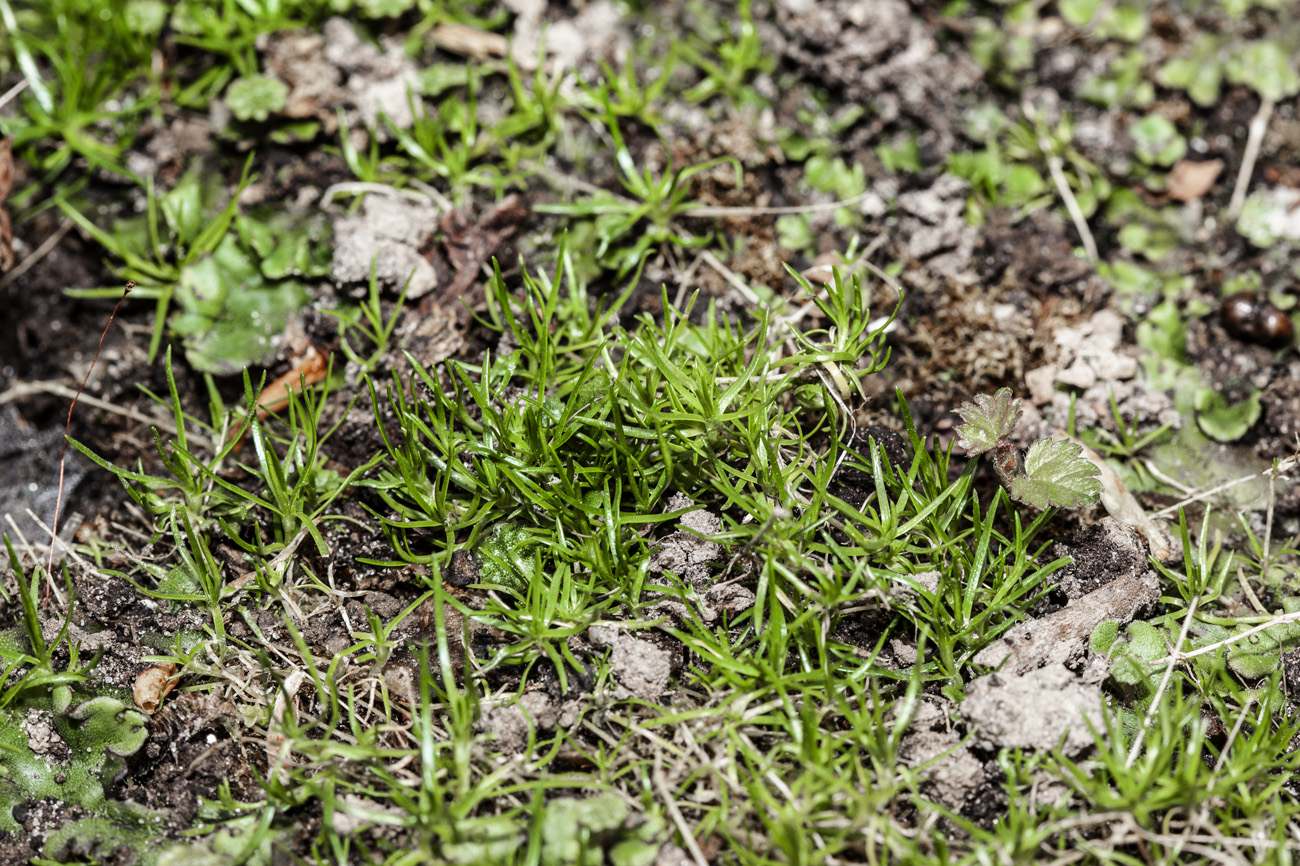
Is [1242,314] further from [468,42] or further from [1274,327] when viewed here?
[468,42]

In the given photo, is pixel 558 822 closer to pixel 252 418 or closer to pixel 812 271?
pixel 252 418

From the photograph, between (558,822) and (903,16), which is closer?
(558,822)

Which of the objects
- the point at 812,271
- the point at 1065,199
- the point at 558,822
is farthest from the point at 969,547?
the point at 1065,199

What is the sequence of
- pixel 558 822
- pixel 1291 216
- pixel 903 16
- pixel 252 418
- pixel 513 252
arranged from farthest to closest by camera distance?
pixel 903 16, pixel 1291 216, pixel 513 252, pixel 252 418, pixel 558 822

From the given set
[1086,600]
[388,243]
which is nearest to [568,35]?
[388,243]

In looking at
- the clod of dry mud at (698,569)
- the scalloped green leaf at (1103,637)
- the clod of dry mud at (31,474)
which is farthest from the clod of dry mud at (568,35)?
the scalloped green leaf at (1103,637)

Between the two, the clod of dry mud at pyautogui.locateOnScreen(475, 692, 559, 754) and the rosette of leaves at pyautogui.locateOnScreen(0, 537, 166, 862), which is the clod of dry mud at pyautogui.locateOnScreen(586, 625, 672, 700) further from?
the rosette of leaves at pyautogui.locateOnScreen(0, 537, 166, 862)
